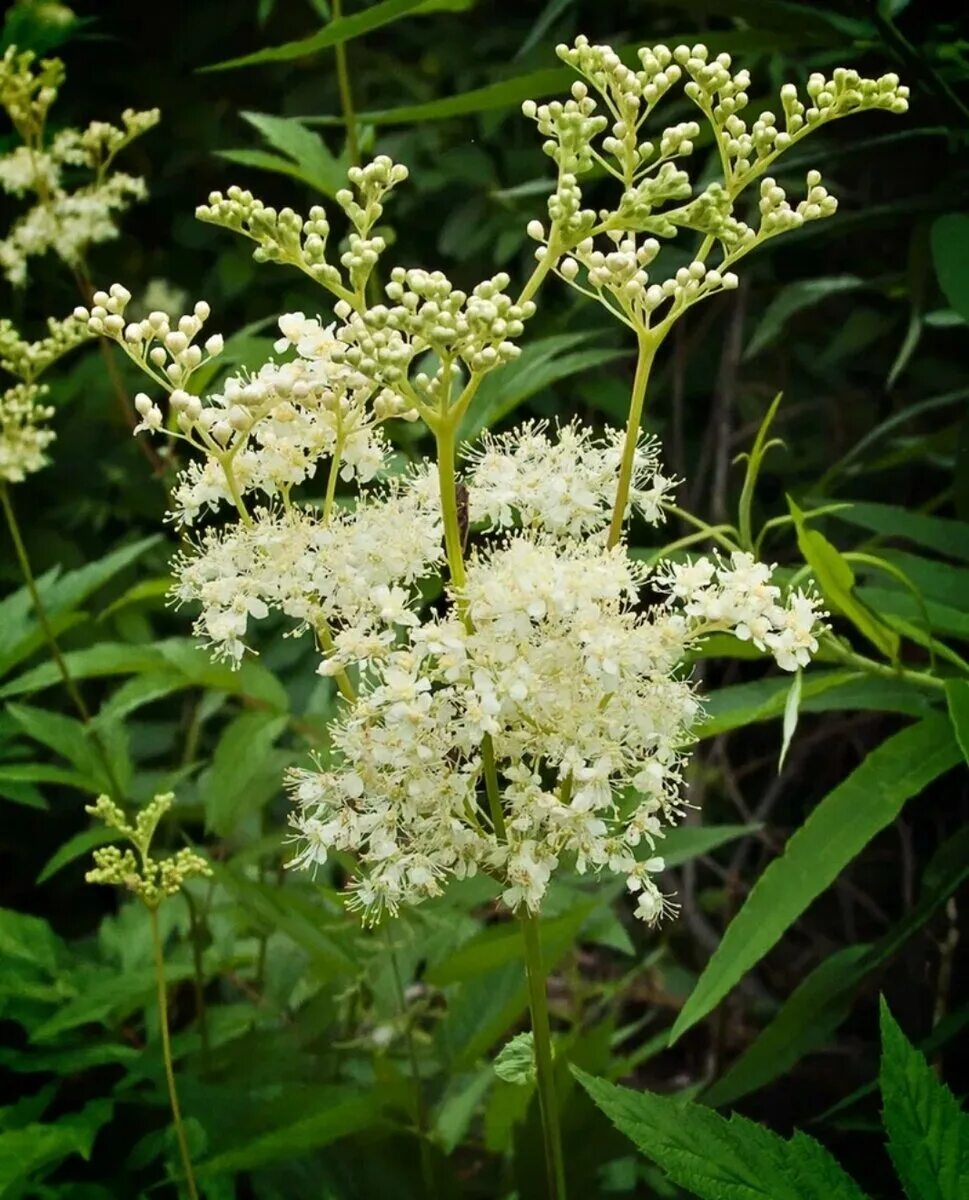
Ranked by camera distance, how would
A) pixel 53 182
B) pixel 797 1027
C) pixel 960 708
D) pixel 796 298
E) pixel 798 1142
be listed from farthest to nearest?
pixel 53 182 → pixel 796 298 → pixel 797 1027 → pixel 960 708 → pixel 798 1142

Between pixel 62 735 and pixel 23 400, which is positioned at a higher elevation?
pixel 23 400

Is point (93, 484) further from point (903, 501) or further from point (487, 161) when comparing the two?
point (903, 501)

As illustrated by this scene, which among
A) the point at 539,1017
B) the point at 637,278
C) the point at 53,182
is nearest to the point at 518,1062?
the point at 539,1017

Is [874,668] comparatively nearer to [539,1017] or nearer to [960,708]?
[960,708]

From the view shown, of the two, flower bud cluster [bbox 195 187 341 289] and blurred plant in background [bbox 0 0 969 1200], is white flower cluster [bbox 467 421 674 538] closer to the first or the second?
blurred plant in background [bbox 0 0 969 1200]

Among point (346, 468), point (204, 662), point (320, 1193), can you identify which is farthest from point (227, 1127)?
point (346, 468)

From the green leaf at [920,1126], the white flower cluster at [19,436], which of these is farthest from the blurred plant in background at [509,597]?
the white flower cluster at [19,436]

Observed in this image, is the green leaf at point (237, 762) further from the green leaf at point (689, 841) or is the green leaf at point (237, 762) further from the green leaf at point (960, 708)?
the green leaf at point (960, 708)
